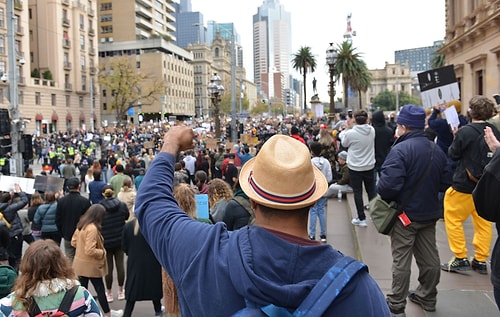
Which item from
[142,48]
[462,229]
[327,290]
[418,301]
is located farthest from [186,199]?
[142,48]

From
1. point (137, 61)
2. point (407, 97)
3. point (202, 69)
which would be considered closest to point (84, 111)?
point (137, 61)

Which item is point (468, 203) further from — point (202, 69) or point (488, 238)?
point (202, 69)

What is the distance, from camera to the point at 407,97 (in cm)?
13225

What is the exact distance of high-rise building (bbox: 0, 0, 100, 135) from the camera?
205 feet

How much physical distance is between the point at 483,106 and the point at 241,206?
114 inches

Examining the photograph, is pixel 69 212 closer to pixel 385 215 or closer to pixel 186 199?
pixel 186 199

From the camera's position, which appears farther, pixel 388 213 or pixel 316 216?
pixel 316 216

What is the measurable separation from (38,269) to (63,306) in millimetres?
335

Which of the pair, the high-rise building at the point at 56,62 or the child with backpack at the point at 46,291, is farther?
the high-rise building at the point at 56,62

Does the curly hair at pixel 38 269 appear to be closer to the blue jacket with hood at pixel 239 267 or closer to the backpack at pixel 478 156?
the blue jacket with hood at pixel 239 267

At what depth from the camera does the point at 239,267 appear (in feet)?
5.49

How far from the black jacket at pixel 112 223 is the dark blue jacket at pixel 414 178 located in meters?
4.08

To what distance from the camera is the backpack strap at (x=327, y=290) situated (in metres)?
1.53

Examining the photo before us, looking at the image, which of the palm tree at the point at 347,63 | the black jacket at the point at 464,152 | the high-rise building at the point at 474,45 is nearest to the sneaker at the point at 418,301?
the black jacket at the point at 464,152
